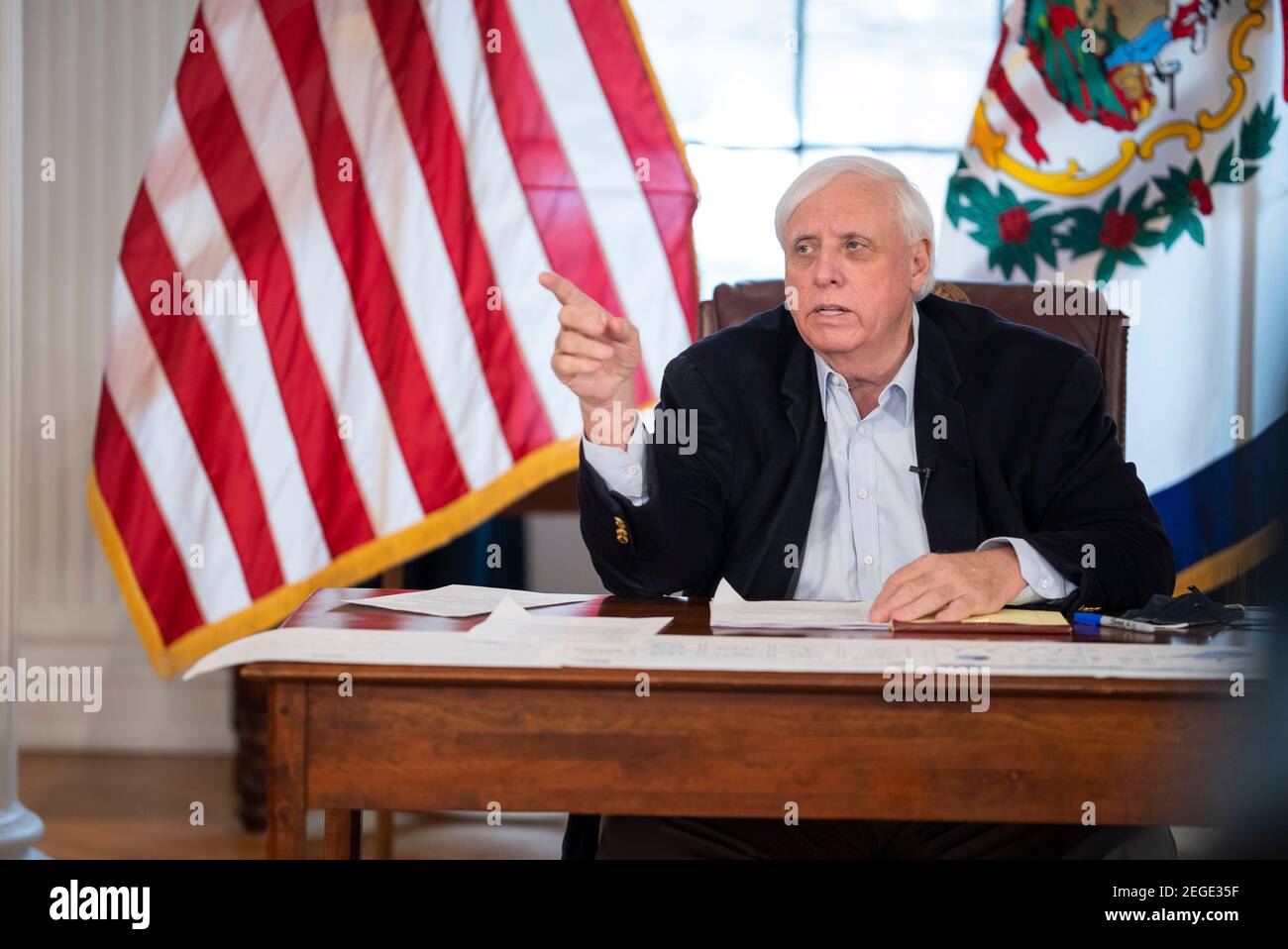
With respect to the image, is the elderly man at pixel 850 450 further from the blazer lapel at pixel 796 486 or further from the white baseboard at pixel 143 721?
the white baseboard at pixel 143 721

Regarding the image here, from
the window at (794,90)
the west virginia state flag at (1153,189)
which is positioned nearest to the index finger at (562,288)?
the west virginia state flag at (1153,189)

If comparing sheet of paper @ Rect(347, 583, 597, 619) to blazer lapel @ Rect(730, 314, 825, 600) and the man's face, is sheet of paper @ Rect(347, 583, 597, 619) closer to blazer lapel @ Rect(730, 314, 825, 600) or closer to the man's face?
blazer lapel @ Rect(730, 314, 825, 600)

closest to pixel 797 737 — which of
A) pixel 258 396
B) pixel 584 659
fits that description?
pixel 584 659

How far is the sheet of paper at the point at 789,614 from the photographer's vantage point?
1324mm

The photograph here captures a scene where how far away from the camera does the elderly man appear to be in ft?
5.38

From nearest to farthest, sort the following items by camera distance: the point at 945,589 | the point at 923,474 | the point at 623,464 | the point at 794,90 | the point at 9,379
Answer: the point at 945,589
the point at 623,464
the point at 923,474
the point at 9,379
the point at 794,90

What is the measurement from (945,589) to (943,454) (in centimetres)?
47

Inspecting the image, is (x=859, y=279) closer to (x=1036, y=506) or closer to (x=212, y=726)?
(x=1036, y=506)

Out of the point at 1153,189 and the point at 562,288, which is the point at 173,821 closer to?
the point at 562,288

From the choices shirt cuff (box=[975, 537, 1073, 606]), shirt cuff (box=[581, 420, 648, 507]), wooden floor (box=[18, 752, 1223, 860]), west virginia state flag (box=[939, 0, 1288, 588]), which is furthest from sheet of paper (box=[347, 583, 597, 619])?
west virginia state flag (box=[939, 0, 1288, 588])

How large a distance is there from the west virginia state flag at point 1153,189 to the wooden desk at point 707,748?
223 centimetres

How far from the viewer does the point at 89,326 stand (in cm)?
350

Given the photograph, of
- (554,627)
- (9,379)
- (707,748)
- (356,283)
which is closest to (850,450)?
(554,627)

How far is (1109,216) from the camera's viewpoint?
3.14 m
